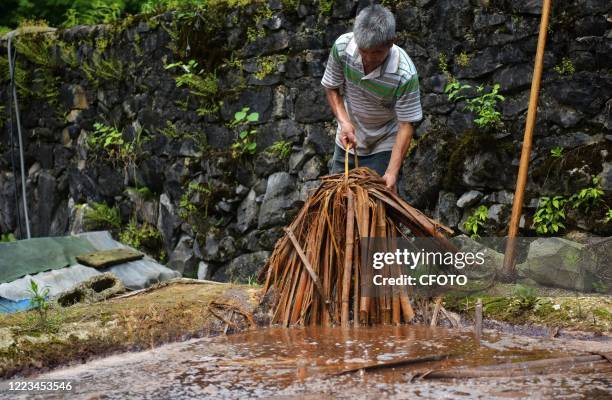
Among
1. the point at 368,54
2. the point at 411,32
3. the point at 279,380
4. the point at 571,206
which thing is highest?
the point at 411,32

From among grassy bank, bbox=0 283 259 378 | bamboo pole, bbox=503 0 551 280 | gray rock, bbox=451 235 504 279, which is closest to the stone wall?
gray rock, bbox=451 235 504 279

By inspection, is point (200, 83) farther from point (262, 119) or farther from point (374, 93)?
point (374, 93)

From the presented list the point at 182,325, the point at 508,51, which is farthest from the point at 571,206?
the point at 182,325

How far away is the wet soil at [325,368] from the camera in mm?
2721

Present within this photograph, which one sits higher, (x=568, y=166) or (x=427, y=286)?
(x=568, y=166)

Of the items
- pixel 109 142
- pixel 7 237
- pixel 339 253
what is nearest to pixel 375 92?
pixel 339 253

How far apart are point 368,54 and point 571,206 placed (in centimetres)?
212

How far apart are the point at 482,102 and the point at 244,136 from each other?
7.33 ft

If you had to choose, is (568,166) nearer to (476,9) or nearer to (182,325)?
(476,9)

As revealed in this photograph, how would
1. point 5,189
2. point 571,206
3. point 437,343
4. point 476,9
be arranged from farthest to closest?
point 5,189 → point 476,9 → point 571,206 → point 437,343

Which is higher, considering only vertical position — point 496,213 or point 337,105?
point 337,105

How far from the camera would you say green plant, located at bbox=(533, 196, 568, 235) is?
540 centimetres

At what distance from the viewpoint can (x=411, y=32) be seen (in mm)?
6145

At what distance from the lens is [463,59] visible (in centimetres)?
589
